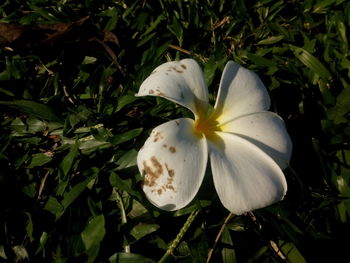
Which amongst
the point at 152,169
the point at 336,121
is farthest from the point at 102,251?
the point at 336,121

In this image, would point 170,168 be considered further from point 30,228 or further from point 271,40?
point 271,40

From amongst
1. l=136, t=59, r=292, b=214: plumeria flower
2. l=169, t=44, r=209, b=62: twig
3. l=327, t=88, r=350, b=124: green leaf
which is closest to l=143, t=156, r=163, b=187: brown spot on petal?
l=136, t=59, r=292, b=214: plumeria flower

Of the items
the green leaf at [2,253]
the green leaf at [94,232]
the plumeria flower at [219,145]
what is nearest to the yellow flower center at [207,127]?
the plumeria flower at [219,145]

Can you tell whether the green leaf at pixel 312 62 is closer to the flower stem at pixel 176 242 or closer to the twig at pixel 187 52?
the twig at pixel 187 52

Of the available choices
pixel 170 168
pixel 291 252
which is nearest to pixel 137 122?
pixel 170 168

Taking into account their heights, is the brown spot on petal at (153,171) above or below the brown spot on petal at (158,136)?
below

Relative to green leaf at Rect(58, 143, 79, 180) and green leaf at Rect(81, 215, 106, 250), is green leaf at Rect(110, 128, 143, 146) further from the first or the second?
green leaf at Rect(81, 215, 106, 250)

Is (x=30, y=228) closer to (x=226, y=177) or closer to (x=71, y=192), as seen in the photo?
(x=71, y=192)
